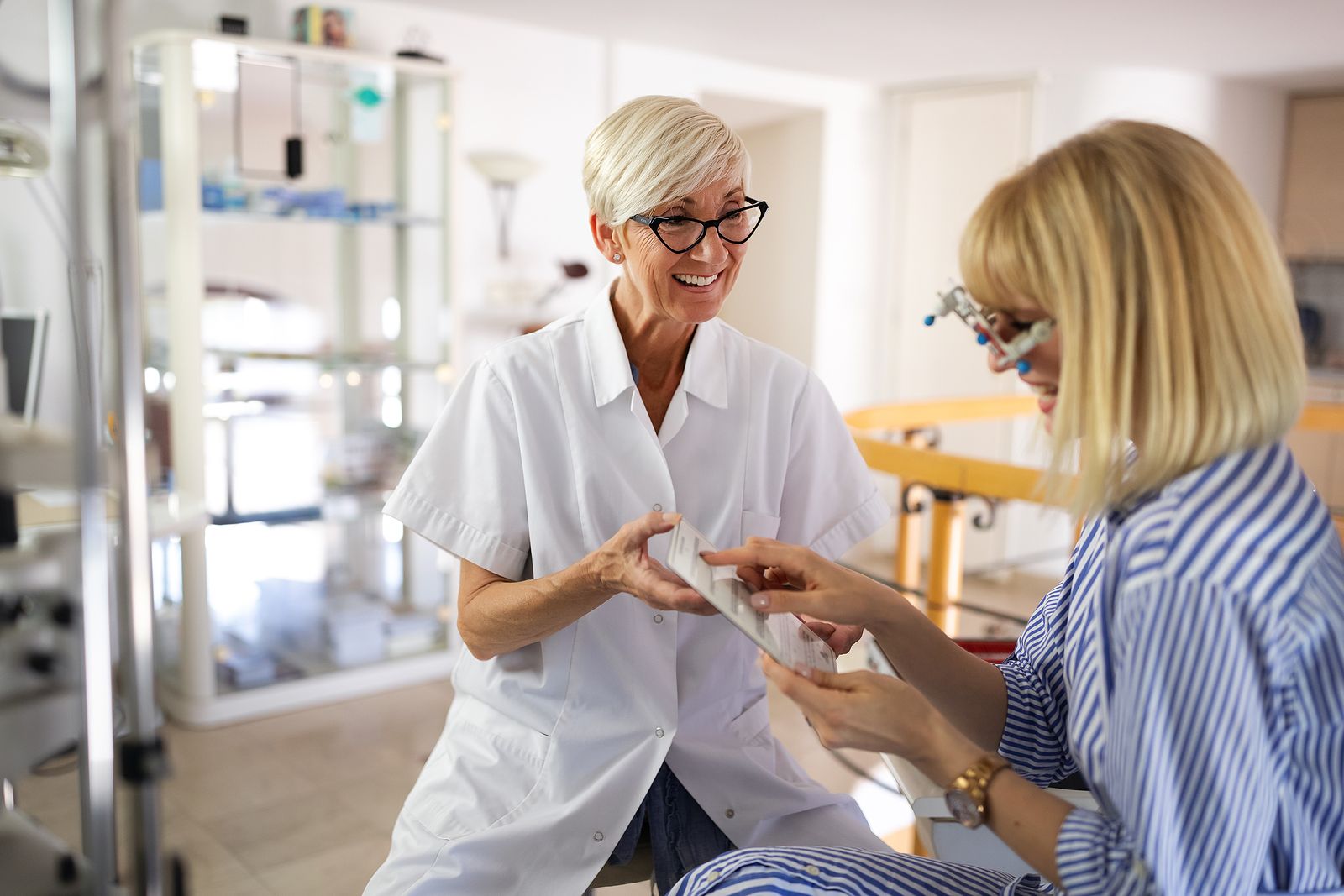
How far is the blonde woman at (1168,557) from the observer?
92cm

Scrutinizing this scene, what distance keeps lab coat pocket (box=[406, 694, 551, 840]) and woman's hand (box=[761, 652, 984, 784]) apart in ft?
1.74

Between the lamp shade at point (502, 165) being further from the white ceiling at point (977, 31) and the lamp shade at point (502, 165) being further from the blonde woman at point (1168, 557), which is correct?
the blonde woman at point (1168, 557)

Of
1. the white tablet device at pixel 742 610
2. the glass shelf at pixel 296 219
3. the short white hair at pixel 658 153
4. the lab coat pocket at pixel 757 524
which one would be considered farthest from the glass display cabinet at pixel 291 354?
the white tablet device at pixel 742 610

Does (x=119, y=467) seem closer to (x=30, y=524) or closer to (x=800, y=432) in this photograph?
(x=800, y=432)

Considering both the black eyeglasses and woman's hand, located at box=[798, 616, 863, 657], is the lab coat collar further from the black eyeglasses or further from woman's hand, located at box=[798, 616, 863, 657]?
woman's hand, located at box=[798, 616, 863, 657]

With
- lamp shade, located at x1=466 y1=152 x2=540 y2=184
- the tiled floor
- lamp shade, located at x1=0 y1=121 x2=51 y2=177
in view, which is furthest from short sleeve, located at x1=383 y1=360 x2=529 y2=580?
lamp shade, located at x1=466 y1=152 x2=540 y2=184

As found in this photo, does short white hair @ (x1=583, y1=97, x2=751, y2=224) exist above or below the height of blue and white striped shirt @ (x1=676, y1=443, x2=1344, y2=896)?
above

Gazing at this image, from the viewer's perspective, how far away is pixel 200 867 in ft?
9.04

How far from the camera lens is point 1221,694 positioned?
0.91m

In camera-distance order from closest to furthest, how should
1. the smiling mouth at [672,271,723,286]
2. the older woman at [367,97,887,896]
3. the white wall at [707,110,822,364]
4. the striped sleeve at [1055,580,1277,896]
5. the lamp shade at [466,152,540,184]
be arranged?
1. the striped sleeve at [1055,580,1277,896]
2. the older woman at [367,97,887,896]
3. the smiling mouth at [672,271,723,286]
4. the lamp shade at [466,152,540,184]
5. the white wall at [707,110,822,364]

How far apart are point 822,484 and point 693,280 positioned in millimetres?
358

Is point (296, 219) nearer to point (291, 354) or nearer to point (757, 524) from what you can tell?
point (291, 354)

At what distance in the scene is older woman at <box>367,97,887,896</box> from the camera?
1.47 m

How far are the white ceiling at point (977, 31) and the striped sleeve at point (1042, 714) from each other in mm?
3199
